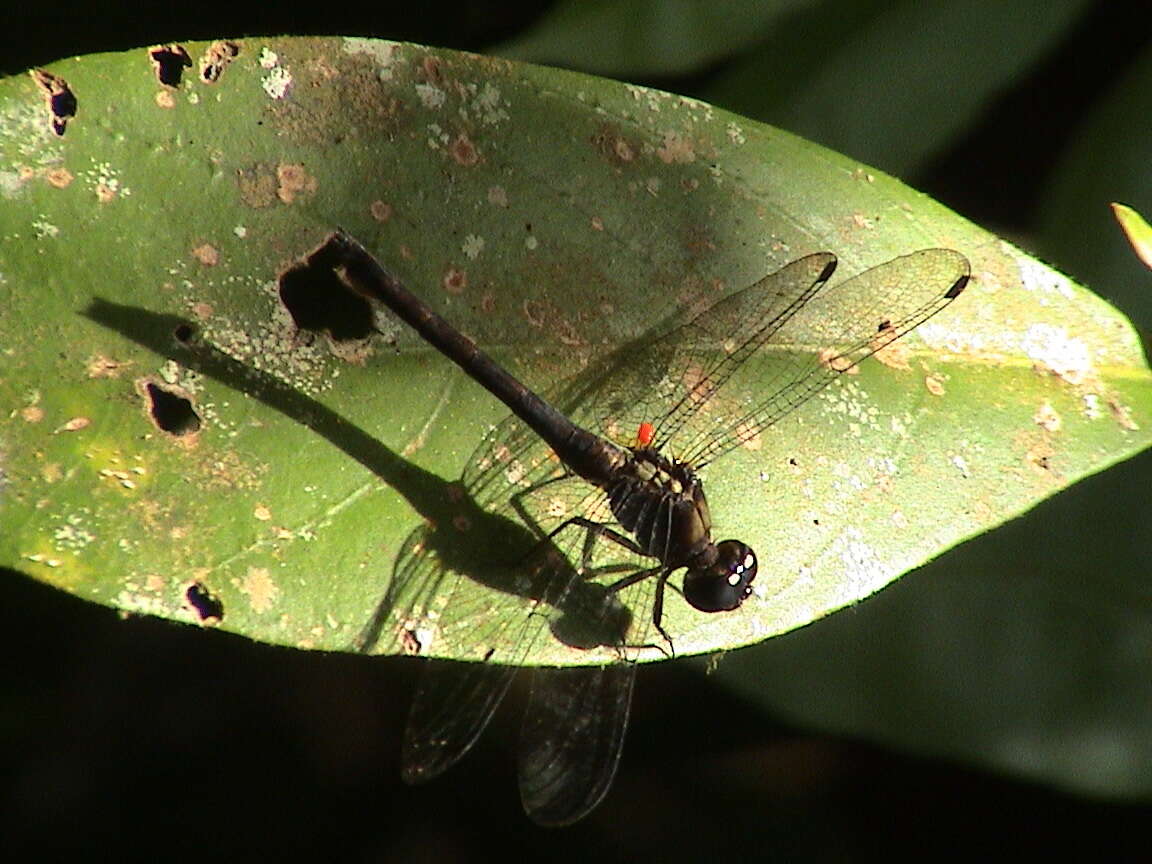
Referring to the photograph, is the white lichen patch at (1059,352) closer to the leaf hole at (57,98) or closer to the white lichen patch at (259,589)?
the white lichen patch at (259,589)

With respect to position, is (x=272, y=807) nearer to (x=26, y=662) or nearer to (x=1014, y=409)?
(x=26, y=662)

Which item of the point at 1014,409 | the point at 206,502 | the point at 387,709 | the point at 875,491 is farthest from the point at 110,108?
the point at 387,709

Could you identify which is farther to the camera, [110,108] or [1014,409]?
[1014,409]

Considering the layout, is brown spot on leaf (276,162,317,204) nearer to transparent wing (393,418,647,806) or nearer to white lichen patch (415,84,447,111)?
white lichen patch (415,84,447,111)

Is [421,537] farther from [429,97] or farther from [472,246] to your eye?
[429,97]

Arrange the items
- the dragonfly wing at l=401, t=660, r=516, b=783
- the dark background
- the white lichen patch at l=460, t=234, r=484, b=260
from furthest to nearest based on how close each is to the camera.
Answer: the dark background < the dragonfly wing at l=401, t=660, r=516, b=783 < the white lichen patch at l=460, t=234, r=484, b=260

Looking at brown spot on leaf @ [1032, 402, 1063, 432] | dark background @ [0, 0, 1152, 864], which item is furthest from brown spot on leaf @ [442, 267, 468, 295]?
dark background @ [0, 0, 1152, 864]
